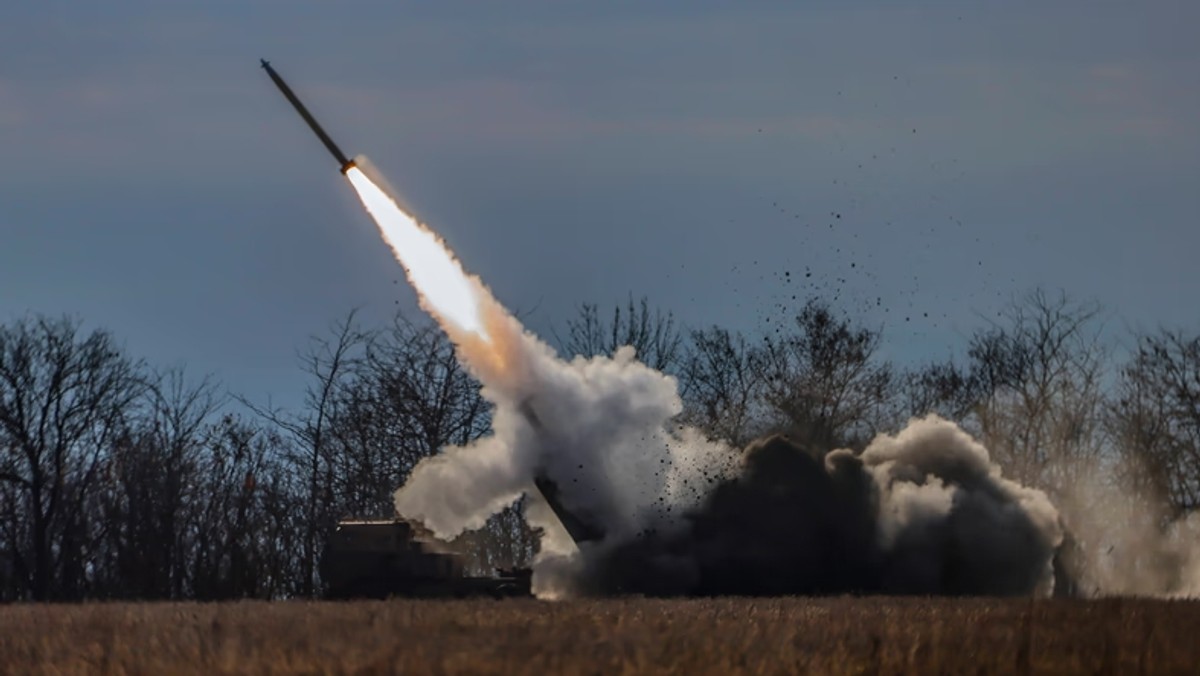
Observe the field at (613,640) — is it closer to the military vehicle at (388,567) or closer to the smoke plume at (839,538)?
the military vehicle at (388,567)

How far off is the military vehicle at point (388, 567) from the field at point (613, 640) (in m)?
7.97

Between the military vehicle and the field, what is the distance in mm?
7974

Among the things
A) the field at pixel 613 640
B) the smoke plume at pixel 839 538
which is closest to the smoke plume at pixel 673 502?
the smoke plume at pixel 839 538

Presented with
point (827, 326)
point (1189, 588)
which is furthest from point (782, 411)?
point (1189, 588)

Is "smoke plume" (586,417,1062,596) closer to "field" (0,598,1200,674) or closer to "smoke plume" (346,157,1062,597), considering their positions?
"smoke plume" (346,157,1062,597)

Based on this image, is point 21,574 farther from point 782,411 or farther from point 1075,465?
point 1075,465

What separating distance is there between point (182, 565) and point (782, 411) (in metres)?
19.5

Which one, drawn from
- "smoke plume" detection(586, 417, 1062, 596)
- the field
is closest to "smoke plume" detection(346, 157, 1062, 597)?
"smoke plume" detection(586, 417, 1062, 596)

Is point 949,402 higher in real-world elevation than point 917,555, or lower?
higher

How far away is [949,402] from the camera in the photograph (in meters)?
71.4

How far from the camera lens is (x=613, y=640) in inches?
904

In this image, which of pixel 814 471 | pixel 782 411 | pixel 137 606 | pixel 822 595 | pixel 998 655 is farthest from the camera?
pixel 782 411

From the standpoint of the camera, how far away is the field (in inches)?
832

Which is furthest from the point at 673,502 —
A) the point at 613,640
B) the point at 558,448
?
the point at 613,640
